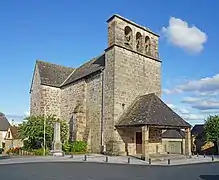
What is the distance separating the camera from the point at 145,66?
3161 cm

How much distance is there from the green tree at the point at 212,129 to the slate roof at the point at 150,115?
8.50 meters

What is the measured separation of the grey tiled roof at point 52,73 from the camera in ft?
127

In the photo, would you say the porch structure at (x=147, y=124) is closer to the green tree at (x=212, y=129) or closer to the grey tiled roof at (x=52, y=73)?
the green tree at (x=212, y=129)

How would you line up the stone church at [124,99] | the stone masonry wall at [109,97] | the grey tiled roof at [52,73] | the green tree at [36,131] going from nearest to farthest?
the stone church at [124,99] < the stone masonry wall at [109,97] < the green tree at [36,131] < the grey tiled roof at [52,73]

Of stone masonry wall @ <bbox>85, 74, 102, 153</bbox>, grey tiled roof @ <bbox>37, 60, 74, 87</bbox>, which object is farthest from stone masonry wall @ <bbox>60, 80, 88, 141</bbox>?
grey tiled roof @ <bbox>37, 60, 74, 87</bbox>

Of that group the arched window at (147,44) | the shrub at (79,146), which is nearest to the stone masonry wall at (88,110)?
the shrub at (79,146)

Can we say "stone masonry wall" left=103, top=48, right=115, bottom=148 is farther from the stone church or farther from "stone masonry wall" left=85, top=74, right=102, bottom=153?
"stone masonry wall" left=85, top=74, right=102, bottom=153

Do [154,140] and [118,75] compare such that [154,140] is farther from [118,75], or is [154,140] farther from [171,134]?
[171,134]

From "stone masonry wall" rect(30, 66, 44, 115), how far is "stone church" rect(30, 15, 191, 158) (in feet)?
14.8

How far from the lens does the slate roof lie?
2397 centimetres

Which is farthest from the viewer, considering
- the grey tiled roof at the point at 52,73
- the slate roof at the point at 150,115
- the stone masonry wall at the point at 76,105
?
the grey tiled roof at the point at 52,73

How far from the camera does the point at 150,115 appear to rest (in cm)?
2428

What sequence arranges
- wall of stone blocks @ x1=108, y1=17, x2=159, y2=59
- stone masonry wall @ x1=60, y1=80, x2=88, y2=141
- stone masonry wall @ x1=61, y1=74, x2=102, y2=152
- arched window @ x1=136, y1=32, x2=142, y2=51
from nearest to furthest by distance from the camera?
1. wall of stone blocks @ x1=108, y1=17, x2=159, y2=59
2. stone masonry wall @ x1=61, y1=74, x2=102, y2=152
3. arched window @ x1=136, y1=32, x2=142, y2=51
4. stone masonry wall @ x1=60, y1=80, x2=88, y2=141

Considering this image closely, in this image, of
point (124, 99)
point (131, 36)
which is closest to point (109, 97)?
point (124, 99)
